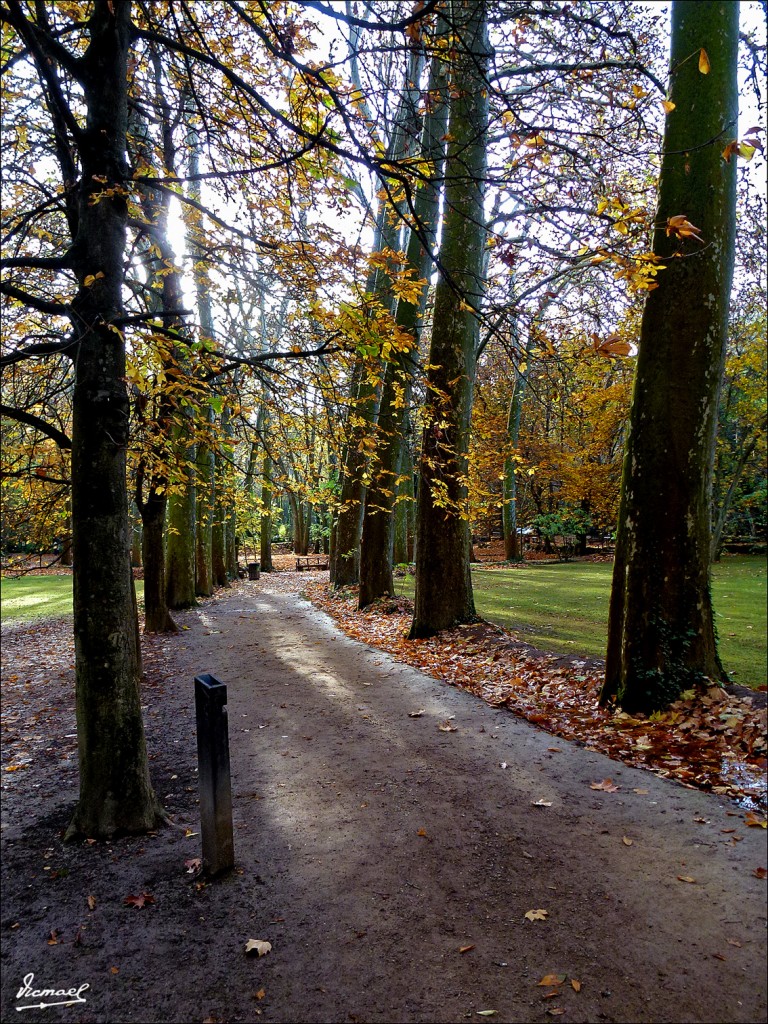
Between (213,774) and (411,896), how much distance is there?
135 cm

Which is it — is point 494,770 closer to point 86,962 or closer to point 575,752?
point 575,752

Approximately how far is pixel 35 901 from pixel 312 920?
183 cm

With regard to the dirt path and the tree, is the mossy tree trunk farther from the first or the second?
the dirt path

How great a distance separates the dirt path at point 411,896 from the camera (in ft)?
8.55

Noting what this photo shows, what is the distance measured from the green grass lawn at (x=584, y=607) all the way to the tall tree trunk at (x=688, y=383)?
58.4 inches

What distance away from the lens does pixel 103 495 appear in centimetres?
436

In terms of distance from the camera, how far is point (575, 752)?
4965mm

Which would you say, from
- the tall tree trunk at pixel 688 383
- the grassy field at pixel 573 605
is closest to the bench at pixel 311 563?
the grassy field at pixel 573 605

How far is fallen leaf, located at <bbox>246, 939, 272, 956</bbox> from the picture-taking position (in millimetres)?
2994

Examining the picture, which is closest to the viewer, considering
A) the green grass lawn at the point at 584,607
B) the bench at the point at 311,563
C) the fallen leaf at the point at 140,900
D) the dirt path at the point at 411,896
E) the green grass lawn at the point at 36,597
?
the dirt path at the point at 411,896

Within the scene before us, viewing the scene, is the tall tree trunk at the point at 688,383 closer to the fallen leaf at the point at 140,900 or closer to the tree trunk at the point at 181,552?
the fallen leaf at the point at 140,900

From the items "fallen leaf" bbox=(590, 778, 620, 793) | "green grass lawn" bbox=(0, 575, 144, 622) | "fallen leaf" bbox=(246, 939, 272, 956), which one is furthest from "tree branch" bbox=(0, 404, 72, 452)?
"green grass lawn" bbox=(0, 575, 144, 622)

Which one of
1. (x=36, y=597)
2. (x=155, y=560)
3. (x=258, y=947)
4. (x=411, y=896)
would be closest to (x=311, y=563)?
(x=36, y=597)

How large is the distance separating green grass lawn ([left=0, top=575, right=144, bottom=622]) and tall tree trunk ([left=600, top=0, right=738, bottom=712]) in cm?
1514
